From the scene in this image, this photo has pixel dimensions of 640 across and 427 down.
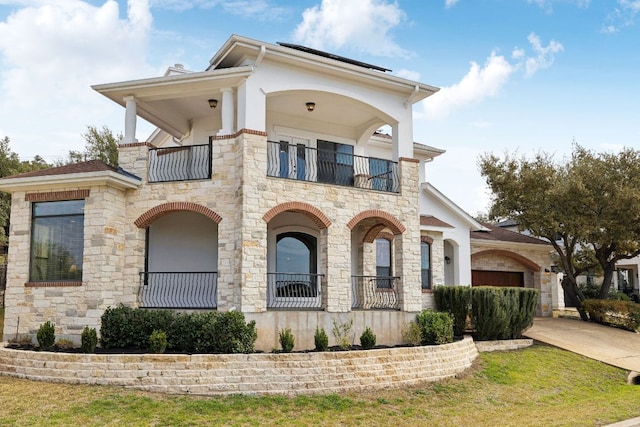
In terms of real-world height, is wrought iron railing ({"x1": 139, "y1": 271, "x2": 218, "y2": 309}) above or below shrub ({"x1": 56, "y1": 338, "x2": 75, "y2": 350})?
above

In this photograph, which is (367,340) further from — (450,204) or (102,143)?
(102,143)

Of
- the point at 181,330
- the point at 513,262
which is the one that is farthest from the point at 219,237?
the point at 513,262

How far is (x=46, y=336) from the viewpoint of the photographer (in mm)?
13922

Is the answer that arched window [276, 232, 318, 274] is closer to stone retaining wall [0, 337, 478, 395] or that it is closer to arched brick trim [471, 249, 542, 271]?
stone retaining wall [0, 337, 478, 395]

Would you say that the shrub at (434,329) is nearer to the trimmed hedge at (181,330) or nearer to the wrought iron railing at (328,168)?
the wrought iron railing at (328,168)

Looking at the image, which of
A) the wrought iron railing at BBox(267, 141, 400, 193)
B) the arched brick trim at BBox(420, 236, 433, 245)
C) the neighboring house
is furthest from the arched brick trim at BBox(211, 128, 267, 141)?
the neighboring house

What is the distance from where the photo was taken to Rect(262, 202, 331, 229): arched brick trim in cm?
1540

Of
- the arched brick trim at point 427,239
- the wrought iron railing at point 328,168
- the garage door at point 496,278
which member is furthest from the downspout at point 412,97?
the garage door at point 496,278

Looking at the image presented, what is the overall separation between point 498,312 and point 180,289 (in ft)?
32.9

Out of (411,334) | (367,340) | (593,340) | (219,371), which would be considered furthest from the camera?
(593,340)

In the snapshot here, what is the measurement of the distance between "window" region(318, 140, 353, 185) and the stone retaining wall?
22.8 ft

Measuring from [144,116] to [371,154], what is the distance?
8.92 meters

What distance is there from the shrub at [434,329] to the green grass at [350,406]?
164 centimetres

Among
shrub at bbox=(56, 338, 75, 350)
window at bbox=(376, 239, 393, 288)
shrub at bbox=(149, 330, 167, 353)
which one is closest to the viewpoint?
shrub at bbox=(149, 330, 167, 353)
